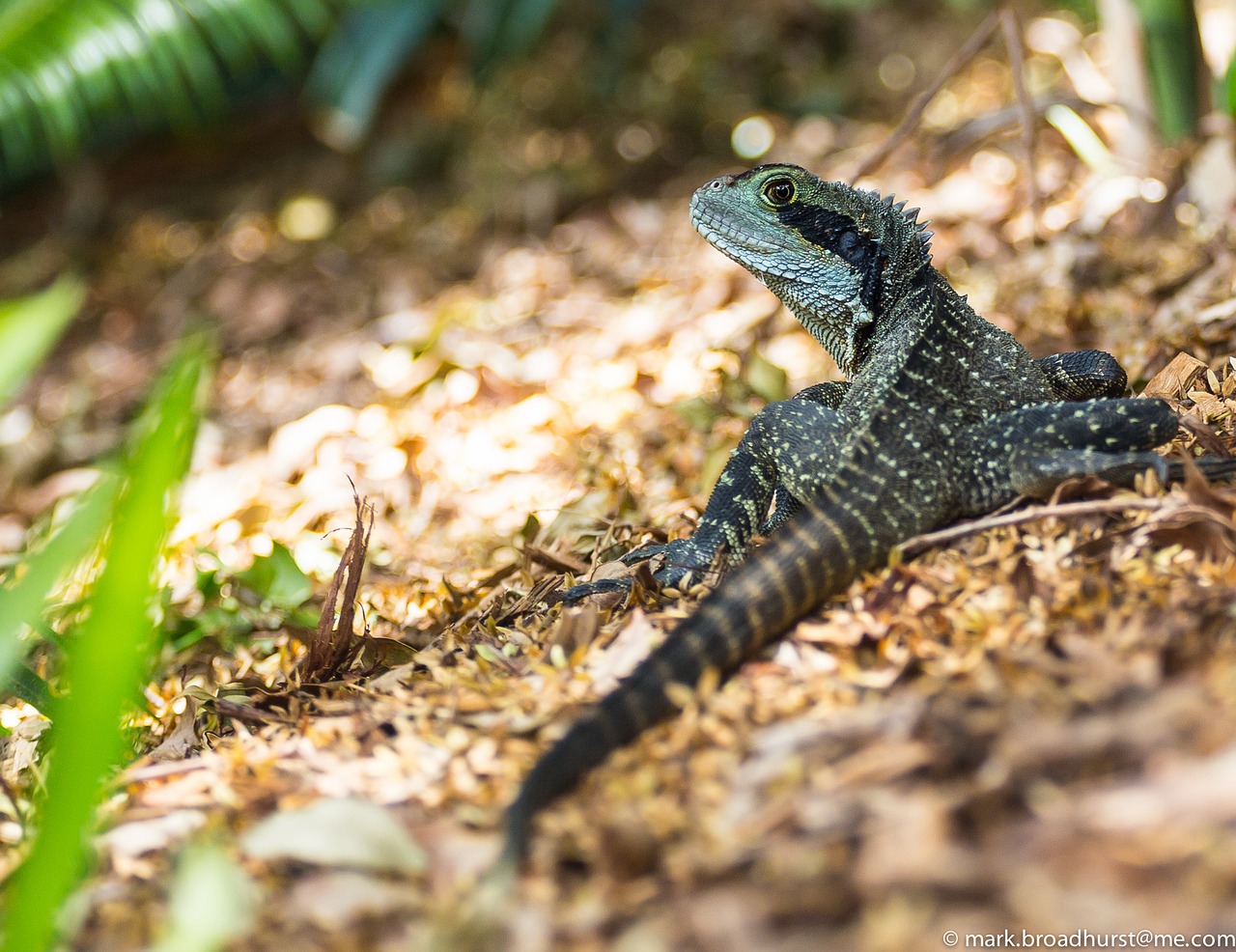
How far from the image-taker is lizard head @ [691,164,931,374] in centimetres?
338

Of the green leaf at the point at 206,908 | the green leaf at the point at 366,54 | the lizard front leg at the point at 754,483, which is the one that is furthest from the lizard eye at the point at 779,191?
the green leaf at the point at 366,54

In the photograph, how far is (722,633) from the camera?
2471mm

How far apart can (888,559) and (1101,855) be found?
111 cm

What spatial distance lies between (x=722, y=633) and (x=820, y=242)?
1521mm

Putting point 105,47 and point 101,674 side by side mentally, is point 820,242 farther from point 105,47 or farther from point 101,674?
point 105,47

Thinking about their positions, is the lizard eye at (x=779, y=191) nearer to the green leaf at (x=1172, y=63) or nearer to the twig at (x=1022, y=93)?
the twig at (x=1022, y=93)

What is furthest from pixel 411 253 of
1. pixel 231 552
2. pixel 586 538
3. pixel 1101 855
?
pixel 1101 855

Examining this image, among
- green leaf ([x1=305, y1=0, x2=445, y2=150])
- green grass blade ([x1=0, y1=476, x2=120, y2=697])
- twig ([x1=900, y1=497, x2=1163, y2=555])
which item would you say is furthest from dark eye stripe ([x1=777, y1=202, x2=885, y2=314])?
green leaf ([x1=305, y1=0, x2=445, y2=150])

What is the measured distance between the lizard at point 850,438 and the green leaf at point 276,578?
136cm

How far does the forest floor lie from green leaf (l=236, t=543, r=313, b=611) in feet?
0.25

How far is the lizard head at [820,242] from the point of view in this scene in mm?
3377

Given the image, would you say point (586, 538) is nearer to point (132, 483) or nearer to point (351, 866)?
point (351, 866)

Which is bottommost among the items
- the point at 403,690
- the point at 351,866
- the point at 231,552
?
the point at 231,552

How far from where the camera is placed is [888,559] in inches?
109
